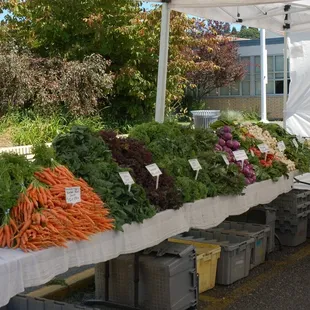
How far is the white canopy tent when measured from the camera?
Answer: 274 inches

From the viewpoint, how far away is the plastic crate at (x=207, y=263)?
5.20 m

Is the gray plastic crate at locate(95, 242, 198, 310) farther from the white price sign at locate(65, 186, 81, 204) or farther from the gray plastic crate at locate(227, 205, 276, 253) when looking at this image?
the gray plastic crate at locate(227, 205, 276, 253)

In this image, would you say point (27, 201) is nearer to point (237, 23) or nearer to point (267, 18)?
point (237, 23)

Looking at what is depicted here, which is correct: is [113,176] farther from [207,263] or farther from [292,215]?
[292,215]

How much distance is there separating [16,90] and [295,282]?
983 cm

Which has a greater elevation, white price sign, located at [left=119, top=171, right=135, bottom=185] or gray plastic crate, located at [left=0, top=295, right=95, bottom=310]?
white price sign, located at [left=119, top=171, right=135, bottom=185]

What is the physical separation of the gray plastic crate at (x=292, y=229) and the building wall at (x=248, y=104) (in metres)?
22.3

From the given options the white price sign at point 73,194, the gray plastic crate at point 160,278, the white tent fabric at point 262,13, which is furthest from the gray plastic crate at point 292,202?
the white price sign at point 73,194

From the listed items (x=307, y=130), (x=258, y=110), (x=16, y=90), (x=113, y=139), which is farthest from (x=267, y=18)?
(x=258, y=110)

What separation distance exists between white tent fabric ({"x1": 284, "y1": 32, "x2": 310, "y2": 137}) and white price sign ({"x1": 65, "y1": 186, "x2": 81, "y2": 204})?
799 cm

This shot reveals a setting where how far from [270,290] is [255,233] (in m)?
0.69

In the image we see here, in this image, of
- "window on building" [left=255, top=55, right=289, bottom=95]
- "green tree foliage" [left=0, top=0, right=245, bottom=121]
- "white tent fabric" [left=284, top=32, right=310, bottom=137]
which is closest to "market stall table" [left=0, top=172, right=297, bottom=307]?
"white tent fabric" [left=284, top=32, right=310, bottom=137]

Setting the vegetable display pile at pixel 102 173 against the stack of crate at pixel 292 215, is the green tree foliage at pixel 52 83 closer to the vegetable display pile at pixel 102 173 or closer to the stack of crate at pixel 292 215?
the stack of crate at pixel 292 215

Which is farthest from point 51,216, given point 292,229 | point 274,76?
point 274,76
